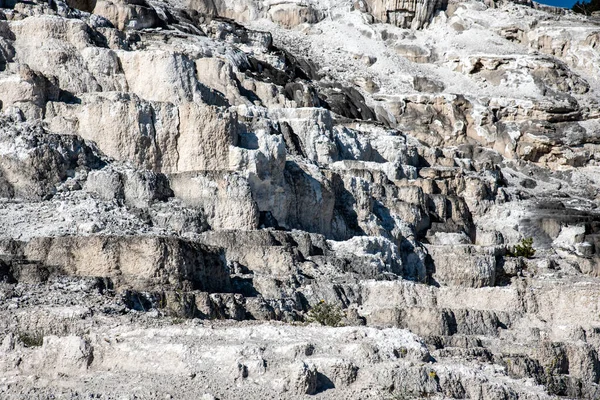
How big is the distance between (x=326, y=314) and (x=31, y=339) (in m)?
5.24

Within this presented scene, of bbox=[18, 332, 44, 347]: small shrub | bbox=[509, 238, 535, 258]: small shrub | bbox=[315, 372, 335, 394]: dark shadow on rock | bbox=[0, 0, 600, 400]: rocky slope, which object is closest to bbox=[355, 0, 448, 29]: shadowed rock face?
bbox=[0, 0, 600, 400]: rocky slope

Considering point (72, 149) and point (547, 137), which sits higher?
point (72, 149)

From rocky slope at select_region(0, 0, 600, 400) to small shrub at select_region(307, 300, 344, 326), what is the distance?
0.30 meters

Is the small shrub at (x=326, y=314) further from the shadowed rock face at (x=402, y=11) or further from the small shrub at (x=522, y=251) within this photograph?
the shadowed rock face at (x=402, y=11)

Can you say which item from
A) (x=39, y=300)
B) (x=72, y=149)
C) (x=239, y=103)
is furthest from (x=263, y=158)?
(x=39, y=300)

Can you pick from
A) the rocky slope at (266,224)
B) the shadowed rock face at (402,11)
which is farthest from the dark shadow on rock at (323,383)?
the shadowed rock face at (402,11)

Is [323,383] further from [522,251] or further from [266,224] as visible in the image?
[522,251]

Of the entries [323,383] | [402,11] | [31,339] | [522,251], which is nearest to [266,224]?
[522,251]

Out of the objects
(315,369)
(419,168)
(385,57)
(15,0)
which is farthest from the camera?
(385,57)

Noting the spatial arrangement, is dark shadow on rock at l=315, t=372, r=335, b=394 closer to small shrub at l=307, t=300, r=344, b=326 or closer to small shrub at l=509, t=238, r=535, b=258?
small shrub at l=307, t=300, r=344, b=326

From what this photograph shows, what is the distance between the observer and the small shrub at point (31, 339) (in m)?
12.1

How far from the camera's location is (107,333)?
12273 mm

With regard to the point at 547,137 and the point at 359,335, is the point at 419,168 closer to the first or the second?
the point at 547,137

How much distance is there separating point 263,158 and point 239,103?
883 cm
